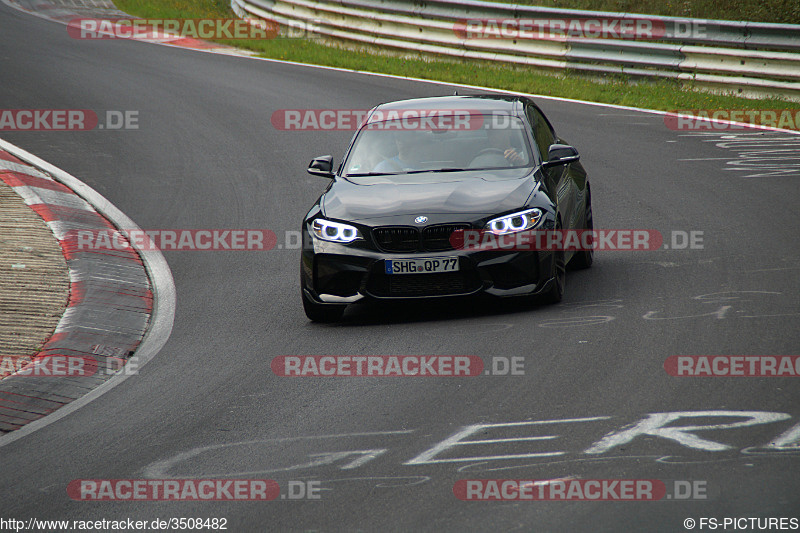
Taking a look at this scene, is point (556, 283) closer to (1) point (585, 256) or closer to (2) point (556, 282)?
(2) point (556, 282)

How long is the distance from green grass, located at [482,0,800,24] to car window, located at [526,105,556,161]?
513 inches

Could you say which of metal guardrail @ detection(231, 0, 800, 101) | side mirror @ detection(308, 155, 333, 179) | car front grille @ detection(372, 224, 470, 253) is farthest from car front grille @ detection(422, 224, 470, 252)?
metal guardrail @ detection(231, 0, 800, 101)

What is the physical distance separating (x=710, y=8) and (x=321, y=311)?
1679 cm

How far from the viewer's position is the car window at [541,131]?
9.57 meters

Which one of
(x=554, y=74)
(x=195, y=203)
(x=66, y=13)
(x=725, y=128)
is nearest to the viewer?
(x=195, y=203)

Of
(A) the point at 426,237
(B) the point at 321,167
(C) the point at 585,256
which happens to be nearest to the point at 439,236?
(A) the point at 426,237

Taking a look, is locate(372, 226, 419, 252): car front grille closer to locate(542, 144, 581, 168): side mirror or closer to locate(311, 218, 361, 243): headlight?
locate(311, 218, 361, 243): headlight

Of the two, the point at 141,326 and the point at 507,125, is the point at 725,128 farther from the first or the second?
the point at 141,326

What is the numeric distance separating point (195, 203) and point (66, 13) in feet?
67.5

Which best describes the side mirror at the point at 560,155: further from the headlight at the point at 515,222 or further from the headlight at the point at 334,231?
the headlight at the point at 334,231

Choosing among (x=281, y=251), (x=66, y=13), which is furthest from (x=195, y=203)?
(x=66, y=13)

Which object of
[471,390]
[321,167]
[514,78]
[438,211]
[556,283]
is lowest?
[471,390]

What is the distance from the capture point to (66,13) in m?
31.1

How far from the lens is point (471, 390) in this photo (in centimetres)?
670
